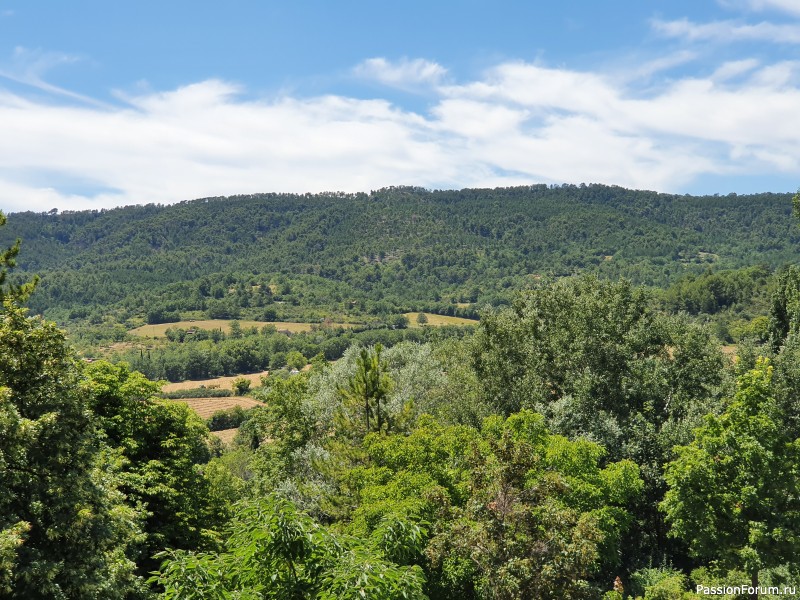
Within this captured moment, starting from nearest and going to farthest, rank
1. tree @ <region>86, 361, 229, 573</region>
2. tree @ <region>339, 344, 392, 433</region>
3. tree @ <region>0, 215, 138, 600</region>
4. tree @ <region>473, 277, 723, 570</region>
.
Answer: tree @ <region>0, 215, 138, 600</region>, tree @ <region>86, 361, 229, 573</region>, tree @ <region>473, 277, 723, 570</region>, tree @ <region>339, 344, 392, 433</region>

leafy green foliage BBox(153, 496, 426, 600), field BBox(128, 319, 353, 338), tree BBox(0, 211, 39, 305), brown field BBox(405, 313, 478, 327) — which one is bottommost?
field BBox(128, 319, 353, 338)

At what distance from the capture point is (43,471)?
1162cm

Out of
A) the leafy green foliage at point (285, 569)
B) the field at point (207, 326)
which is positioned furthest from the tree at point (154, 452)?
the field at point (207, 326)

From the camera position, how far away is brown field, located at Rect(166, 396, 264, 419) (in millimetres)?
106312

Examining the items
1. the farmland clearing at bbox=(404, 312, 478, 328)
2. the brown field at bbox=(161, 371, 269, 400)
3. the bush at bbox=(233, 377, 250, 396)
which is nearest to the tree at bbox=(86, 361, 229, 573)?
the bush at bbox=(233, 377, 250, 396)

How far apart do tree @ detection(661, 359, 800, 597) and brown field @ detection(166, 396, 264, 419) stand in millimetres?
96839

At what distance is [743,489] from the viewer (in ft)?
49.8

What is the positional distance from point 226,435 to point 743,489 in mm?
89749

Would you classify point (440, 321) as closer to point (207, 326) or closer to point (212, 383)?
point (212, 383)

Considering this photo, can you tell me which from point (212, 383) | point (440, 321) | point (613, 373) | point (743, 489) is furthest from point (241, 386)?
point (743, 489)

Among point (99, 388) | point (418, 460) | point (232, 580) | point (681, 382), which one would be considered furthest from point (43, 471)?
point (681, 382)

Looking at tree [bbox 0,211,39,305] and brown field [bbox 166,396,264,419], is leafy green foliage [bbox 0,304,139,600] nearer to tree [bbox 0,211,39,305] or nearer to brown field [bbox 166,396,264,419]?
tree [bbox 0,211,39,305]

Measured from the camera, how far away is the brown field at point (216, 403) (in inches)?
4186

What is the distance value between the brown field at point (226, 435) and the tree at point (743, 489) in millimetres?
81020
